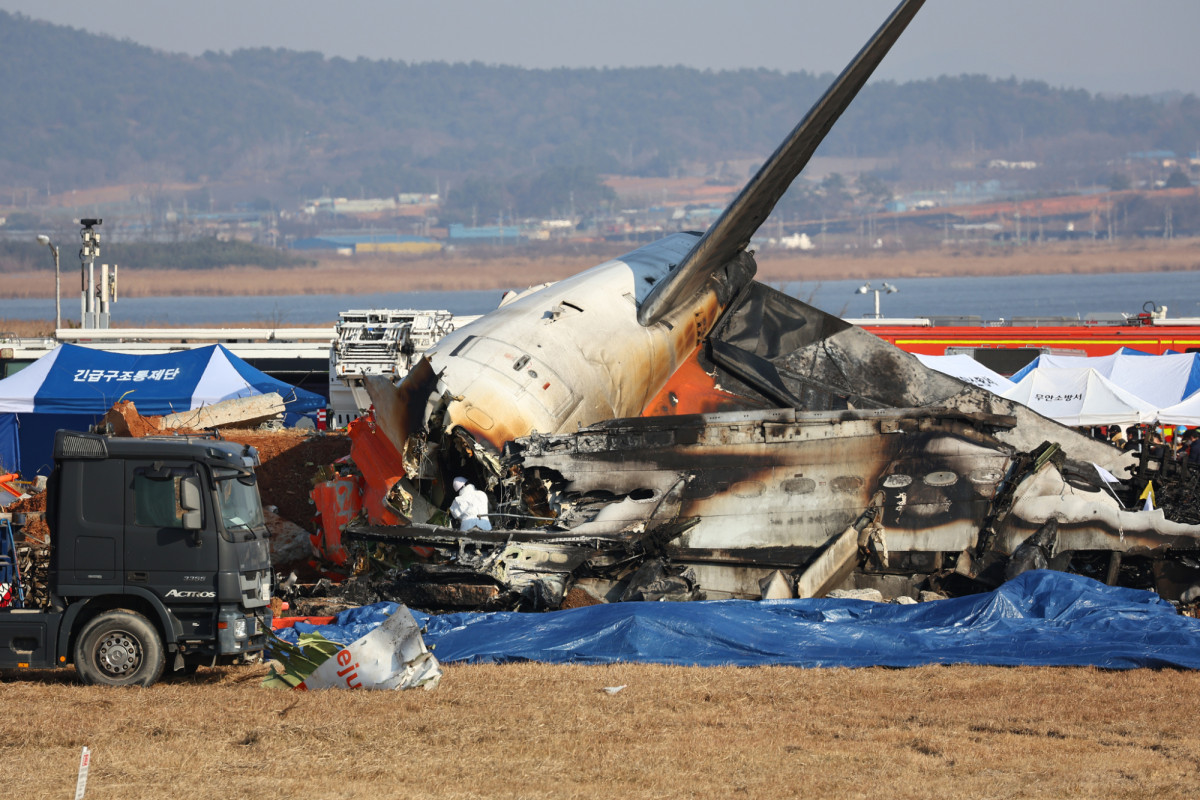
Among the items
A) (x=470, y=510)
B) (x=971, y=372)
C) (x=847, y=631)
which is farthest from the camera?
(x=971, y=372)

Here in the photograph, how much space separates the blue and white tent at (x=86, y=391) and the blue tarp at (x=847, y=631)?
17417mm

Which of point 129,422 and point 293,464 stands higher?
point 129,422

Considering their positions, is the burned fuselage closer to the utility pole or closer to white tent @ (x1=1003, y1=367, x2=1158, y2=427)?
white tent @ (x1=1003, y1=367, x2=1158, y2=427)

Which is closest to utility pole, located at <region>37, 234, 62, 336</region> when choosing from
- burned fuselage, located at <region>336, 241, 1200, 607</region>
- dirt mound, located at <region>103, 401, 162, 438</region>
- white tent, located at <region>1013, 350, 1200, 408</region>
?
dirt mound, located at <region>103, 401, 162, 438</region>

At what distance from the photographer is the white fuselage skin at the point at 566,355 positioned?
17.9 metres

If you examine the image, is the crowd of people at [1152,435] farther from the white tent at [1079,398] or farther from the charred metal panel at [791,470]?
the charred metal panel at [791,470]

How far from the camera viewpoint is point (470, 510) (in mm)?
16906

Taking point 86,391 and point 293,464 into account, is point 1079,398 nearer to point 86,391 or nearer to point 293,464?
point 293,464

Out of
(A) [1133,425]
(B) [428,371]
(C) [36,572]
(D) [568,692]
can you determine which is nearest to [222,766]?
(D) [568,692]

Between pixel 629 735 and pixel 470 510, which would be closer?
pixel 629 735

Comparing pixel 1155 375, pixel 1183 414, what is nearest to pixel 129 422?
pixel 1183 414

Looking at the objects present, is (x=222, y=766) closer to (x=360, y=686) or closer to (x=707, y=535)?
(x=360, y=686)

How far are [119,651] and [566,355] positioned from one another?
29.6 ft

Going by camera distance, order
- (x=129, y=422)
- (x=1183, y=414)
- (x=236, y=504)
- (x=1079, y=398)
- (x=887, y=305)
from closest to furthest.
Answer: (x=236, y=504)
(x=129, y=422)
(x=1183, y=414)
(x=1079, y=398)
(x=887, y=305)
